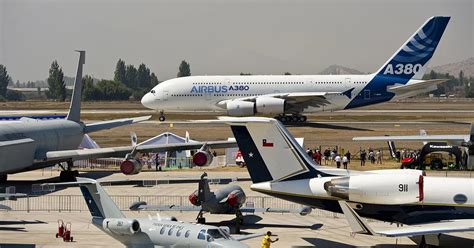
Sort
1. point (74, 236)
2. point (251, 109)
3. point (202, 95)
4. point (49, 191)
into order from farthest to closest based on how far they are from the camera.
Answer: point (202, 95), point (251, 109), point (49, 191), point (74, 236)

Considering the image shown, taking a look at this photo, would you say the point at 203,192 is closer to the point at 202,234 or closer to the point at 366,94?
the point at 202,234

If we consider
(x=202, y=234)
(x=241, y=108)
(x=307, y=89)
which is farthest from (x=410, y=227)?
(x=307, y=89)

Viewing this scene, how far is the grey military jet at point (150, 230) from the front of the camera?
76.6 ft

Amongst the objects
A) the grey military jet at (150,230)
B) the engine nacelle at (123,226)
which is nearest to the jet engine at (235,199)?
the grey military jet at (150,230)

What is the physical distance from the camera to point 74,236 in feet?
95.2

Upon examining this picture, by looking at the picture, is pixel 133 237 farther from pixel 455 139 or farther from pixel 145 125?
pixel 145 125

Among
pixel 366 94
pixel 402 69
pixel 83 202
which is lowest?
pixel 83 202

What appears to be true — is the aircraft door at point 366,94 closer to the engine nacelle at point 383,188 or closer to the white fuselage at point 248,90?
the white fuselage at point 248,90

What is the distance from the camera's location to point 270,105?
8069 cm

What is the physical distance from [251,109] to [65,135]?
3569cm

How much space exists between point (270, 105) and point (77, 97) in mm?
32561

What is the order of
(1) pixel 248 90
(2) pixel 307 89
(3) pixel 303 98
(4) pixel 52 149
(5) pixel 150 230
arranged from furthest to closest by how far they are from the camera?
(1) pixel 248 90
(2) pixel 307 89
(3) pixel 303 98
(4) pixel 52 149
(5) pixel 150 230

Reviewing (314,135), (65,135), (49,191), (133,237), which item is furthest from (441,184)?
(314,135)

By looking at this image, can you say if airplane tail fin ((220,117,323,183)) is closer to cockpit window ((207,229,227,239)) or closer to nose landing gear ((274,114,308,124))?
cockpit window ((207,229,227,239))
